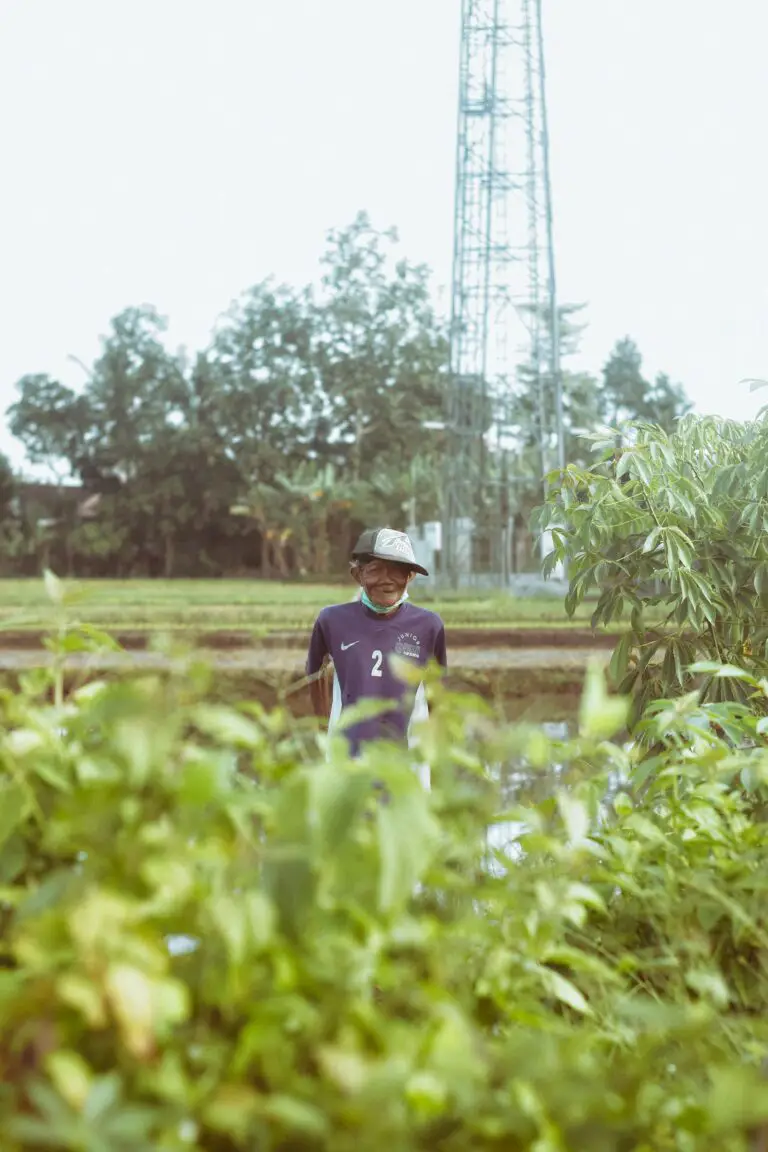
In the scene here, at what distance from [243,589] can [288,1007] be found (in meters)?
22.9

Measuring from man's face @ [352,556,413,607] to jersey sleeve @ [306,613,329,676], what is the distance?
0.40 feet

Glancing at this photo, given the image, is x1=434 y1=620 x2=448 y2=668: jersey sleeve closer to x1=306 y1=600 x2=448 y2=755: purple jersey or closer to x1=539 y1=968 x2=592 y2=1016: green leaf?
x1=306 y1=600 x2=448 y2=755: purple jersey

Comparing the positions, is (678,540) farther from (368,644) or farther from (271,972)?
(271,972)

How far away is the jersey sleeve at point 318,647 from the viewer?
2.41 metres

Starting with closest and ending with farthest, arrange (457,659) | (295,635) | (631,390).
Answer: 1. (457,659)
2. (295,635)
3. (631,390)

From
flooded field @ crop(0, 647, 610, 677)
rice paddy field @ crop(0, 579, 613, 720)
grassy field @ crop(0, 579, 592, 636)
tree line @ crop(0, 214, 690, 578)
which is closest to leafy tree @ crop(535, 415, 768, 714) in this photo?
rice paddy field @ crop(0, 579, 613, 720)

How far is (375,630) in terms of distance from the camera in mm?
2377

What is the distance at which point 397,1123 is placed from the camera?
535mm

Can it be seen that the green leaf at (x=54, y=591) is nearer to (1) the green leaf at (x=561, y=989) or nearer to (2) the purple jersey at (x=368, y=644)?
(1) the green leaf at (x=561, y=989)

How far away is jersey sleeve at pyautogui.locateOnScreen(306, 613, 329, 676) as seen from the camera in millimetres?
2405

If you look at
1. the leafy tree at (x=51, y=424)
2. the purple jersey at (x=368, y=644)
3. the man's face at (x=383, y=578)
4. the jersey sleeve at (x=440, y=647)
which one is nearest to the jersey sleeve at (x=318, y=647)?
the purple jersey at (x=368, y=644)

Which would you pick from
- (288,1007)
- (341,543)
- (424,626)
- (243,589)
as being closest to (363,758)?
(288,1007)

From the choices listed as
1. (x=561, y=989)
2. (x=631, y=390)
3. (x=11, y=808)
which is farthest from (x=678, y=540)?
(x=631, y=390)

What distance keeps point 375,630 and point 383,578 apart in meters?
0.11
